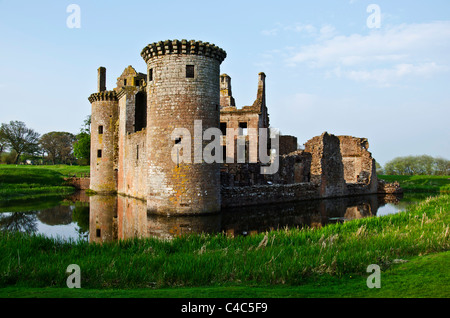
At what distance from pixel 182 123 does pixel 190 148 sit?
1.14 meters

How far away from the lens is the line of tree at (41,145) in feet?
174

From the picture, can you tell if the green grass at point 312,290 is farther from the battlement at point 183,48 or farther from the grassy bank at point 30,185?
the grassy bank at point 30,185

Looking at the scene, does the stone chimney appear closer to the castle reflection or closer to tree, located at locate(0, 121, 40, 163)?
the castle reflection

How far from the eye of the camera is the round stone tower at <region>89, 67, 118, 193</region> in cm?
2988

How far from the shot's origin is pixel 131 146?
25656 millimetres

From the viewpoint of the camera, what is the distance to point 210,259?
24.3 feet

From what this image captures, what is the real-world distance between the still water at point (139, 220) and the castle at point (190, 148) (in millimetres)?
1298

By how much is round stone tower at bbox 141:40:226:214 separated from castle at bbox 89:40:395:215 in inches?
1.7

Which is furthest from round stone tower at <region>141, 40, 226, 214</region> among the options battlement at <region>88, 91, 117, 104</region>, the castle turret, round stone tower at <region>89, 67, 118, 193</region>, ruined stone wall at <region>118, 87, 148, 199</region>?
the castle turret

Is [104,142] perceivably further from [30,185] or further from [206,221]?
[206,221]

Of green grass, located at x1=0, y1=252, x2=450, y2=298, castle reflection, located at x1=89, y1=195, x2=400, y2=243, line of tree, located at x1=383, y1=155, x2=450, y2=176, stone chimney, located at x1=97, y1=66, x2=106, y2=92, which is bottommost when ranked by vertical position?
castle reflection, located at x1=89, y1=195, x2=400, y2=243

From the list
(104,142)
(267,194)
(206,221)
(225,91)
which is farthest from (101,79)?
(206,221)

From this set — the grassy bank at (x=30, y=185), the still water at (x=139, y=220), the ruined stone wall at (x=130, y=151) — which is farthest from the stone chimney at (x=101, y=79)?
the still water at (x=139, y=220)

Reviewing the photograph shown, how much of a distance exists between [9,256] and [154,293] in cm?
364
